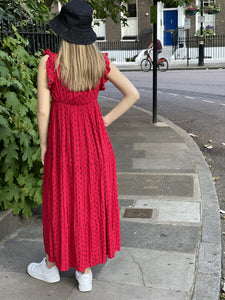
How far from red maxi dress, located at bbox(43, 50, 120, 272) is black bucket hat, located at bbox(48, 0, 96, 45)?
0.23m

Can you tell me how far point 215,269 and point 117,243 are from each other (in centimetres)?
78

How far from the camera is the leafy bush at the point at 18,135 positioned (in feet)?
12.3

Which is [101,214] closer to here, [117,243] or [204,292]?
[117,243]

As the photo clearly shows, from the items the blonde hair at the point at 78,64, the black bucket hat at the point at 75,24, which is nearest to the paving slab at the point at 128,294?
the blonde hair at the point at 78,64

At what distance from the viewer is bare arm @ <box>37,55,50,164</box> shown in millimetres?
2760

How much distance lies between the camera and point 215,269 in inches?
131

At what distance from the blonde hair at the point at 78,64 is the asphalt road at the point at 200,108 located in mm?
2109

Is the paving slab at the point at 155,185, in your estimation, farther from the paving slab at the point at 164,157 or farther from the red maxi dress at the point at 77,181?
the red maxi dress at the point at 77,181

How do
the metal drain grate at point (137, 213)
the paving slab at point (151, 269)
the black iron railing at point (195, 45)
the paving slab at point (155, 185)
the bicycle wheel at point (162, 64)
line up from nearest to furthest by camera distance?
1. the paving slab at point (151, 269)
2. the metal drain grate at point (137, 213)
3. the paving slab at point (155, 185)
4. the bicycle wheel at point (162, 64)
5. the black iron railing at point (195, 45)

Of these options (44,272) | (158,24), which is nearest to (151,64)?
(158,24)

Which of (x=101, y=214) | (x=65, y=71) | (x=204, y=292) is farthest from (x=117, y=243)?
(x=65, y=71)

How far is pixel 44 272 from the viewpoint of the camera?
3.19 m

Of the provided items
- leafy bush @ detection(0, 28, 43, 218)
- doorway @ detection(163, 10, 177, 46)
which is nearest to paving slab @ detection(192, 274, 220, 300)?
leafy bush @ detection(0, 28, 43, 218)

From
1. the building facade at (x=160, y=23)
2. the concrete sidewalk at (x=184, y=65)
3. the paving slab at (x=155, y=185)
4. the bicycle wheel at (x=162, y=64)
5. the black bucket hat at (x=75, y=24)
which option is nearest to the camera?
the black bucket hat at (x=75, y=24)
